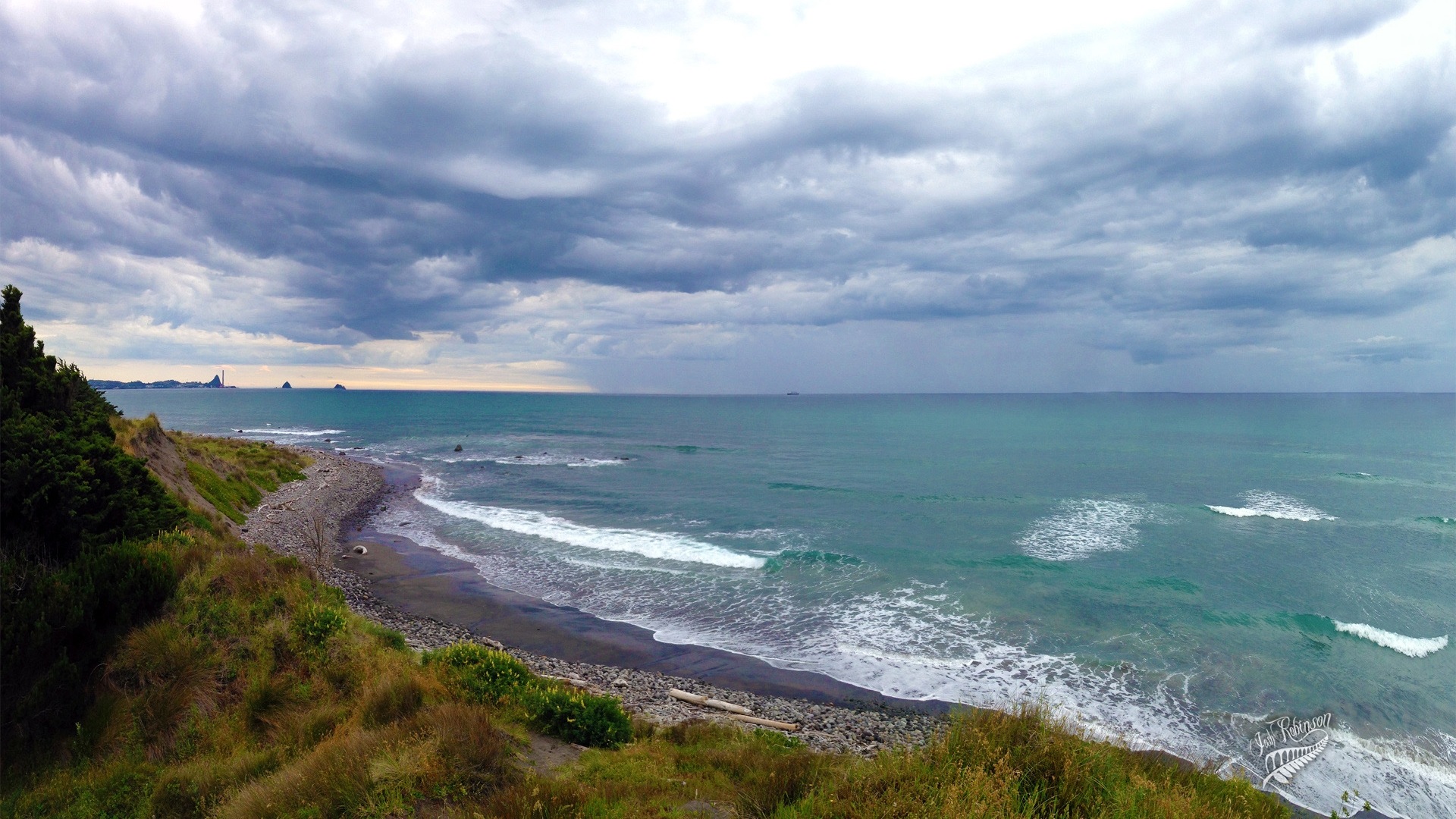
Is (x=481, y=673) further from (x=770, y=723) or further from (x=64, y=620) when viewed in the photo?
(x=770, y=723)

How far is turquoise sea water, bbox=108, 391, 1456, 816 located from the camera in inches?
609

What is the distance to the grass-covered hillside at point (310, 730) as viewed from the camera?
6.65 meters

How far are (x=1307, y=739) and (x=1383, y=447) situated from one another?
83026 millimetres

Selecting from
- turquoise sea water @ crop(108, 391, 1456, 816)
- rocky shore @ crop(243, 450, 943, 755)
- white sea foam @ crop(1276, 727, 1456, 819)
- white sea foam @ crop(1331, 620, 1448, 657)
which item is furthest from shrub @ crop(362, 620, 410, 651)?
white sea foam @ crop(1331, 620, 1448, 657)

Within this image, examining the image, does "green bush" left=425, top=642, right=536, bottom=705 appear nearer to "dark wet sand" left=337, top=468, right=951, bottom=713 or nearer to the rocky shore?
the rocky shore

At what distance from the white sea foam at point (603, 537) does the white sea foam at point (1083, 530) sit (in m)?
13.1

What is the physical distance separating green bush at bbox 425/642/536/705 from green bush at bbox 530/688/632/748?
29.6 inches

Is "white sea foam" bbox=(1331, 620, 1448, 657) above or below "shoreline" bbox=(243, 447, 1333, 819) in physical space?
below

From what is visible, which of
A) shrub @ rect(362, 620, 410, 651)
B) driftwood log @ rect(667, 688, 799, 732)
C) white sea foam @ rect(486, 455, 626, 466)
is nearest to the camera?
driftwood log @ rect(667, 688, 799, 732)

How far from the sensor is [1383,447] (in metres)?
71.9

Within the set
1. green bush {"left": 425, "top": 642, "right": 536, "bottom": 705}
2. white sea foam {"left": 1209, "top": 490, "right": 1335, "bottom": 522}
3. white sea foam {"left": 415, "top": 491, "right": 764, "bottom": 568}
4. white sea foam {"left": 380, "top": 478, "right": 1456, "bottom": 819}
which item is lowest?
white sea foam {"left": 380, "top": 478, "right": 1456, "bottom": 819}

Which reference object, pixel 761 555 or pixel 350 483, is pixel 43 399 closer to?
pixel 761 555

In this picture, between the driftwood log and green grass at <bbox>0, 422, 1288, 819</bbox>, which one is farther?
the driftwood log

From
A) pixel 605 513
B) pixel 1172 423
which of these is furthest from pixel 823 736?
pixel 1172 423
